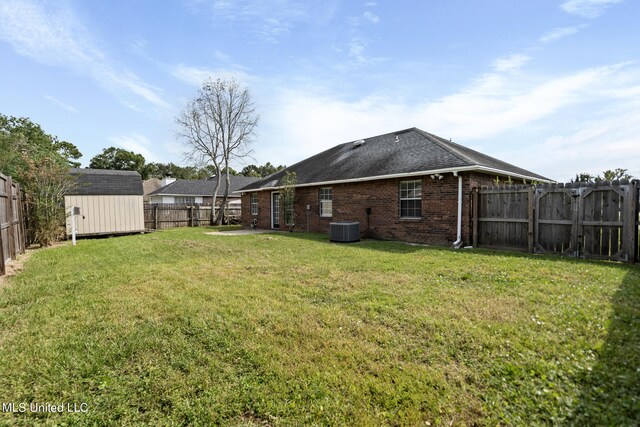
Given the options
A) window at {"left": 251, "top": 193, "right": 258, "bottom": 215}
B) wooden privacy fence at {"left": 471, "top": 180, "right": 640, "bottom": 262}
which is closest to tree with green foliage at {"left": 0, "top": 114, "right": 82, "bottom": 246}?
window at {"left": 251, "top": 193, "right": 258, "bottom": 215}

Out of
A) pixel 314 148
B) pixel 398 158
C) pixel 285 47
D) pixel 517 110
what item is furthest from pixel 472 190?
pixel 314 148

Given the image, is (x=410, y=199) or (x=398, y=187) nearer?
(x=410, y=199)

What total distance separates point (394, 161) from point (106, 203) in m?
13.1

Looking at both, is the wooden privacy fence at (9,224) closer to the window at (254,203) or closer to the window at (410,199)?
the window at (410,199)

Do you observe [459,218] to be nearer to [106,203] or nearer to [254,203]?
[254,203]

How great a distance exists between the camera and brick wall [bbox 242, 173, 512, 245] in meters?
9.68

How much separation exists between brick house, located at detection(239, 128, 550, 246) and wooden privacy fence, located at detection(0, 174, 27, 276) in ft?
33.1

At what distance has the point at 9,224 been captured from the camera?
7512 mm

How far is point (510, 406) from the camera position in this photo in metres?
2.18

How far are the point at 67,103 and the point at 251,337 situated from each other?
13.9 meters

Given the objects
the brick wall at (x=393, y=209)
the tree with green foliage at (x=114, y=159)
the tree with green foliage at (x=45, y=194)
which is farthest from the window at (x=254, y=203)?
the tree with green foliage at (x=114, y=159)

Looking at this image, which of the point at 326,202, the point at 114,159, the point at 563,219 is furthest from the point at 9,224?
the point at 114,159

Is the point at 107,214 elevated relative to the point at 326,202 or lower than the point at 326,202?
lower

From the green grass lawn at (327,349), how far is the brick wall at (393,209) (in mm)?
4250
